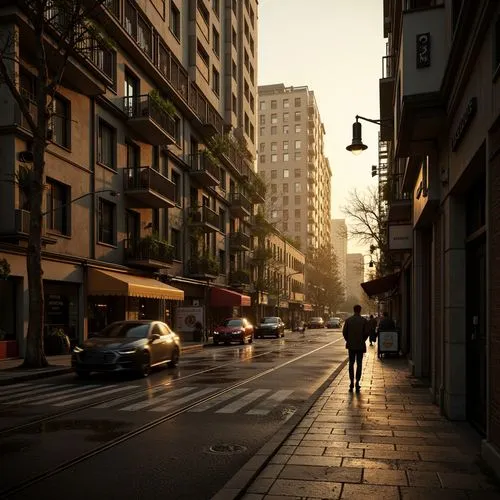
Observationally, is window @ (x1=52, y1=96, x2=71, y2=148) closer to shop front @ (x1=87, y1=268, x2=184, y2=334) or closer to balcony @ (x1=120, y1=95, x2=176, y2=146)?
balcony @ (x1=120, y1=95, x2=176, y2=146)

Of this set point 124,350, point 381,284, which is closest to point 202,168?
point 381,284

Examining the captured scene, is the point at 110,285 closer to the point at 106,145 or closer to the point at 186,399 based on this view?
the point at 106,145

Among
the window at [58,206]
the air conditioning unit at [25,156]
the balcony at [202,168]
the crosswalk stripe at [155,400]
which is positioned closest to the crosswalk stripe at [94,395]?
the crosswalk stripe at [155,400]

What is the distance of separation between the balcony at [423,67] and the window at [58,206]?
612 inches

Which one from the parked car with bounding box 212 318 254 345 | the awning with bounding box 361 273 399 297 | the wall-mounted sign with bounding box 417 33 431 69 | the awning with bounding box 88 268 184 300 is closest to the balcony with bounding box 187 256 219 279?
the parked car with bounding box 212 318 254 345

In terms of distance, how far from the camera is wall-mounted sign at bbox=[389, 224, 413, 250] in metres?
16.6

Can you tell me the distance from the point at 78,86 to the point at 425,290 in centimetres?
1596

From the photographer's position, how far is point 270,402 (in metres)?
11.3

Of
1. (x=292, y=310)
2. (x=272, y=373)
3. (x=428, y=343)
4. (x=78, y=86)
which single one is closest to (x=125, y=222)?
(x=78, y=86)

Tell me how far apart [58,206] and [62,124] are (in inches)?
128

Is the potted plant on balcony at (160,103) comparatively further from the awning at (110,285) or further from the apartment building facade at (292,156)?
the apartment building facade at (292,156)

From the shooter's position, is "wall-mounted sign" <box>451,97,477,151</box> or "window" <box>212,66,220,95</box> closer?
"wall-mounted sign" <box>451,97,477,151</box>

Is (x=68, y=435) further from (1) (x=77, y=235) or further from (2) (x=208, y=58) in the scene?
(2) (x=208, y=58)

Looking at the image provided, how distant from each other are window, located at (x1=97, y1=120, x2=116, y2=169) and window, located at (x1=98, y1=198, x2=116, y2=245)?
1786 millimetres
